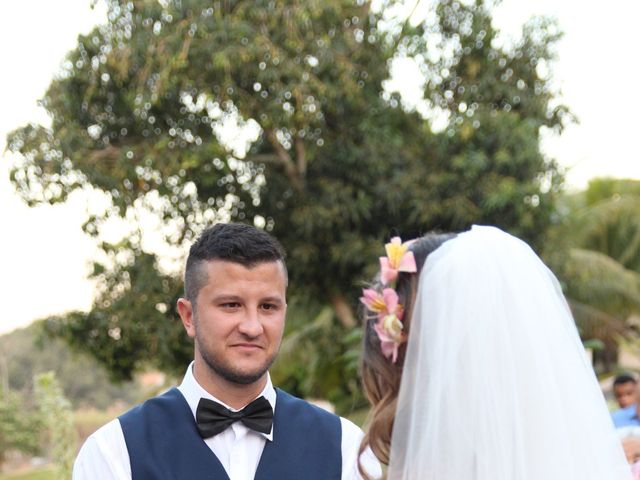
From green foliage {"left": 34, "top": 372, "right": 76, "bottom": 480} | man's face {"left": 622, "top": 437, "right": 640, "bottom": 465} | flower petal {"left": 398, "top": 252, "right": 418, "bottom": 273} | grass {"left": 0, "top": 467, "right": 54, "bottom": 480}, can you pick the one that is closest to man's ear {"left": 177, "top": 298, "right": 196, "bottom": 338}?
flower petal {"left": 398, "top": 252, "right": 418, "bottom": 273}

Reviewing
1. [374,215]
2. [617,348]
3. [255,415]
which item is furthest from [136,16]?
[617,348]

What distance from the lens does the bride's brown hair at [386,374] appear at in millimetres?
2330

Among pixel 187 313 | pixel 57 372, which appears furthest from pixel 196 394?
pixel 57 372

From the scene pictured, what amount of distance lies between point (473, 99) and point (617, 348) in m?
8.64

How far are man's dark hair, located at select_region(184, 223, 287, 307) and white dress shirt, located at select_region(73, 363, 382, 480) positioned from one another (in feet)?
0.95

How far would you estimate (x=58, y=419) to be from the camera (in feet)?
33.2

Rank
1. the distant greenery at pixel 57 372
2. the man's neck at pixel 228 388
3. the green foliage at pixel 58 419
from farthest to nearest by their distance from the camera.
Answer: the distant greenery at pixel 57 372, the green foliage at pixel 58 419, the man's neck at pixel 228 388

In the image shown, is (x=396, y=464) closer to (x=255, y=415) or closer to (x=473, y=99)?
(x=255, y=415)

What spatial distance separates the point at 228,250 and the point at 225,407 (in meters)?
0.43

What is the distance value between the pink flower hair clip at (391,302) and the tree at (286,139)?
8902 millimetres

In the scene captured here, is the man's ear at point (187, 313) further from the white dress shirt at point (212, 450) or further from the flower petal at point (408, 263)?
the flower petal at point (408, 263)

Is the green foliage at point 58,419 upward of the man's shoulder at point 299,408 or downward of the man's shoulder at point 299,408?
upward

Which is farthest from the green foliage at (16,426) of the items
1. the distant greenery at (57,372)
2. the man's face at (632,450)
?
the man's face at (632,450)

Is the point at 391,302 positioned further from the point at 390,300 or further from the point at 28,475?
the point at 28,475
